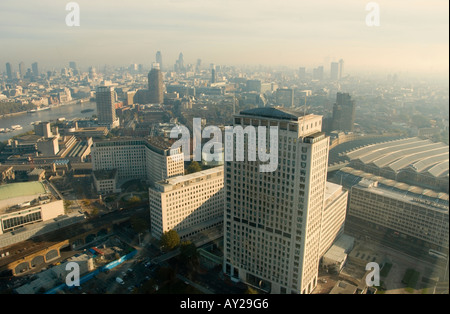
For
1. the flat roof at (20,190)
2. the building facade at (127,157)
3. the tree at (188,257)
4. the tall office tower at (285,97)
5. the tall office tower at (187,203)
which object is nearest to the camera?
the tree at (188,257)

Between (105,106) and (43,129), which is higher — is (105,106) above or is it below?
above

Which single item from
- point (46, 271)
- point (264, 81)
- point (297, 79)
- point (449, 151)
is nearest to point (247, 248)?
point (449, 151)

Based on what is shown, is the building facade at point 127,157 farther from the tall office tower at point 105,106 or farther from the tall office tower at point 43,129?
the tall office tower at point 105,106

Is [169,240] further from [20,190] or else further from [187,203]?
[20,190]

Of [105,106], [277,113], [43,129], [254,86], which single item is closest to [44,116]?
[105,106]

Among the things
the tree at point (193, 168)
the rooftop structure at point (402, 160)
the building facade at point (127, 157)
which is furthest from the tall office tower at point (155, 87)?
the rooftop structure at point (402, 160)

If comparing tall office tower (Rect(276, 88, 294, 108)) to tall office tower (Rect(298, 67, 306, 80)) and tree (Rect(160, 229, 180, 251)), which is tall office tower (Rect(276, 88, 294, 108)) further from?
tree (Rect(160, 229, 180, 251))
